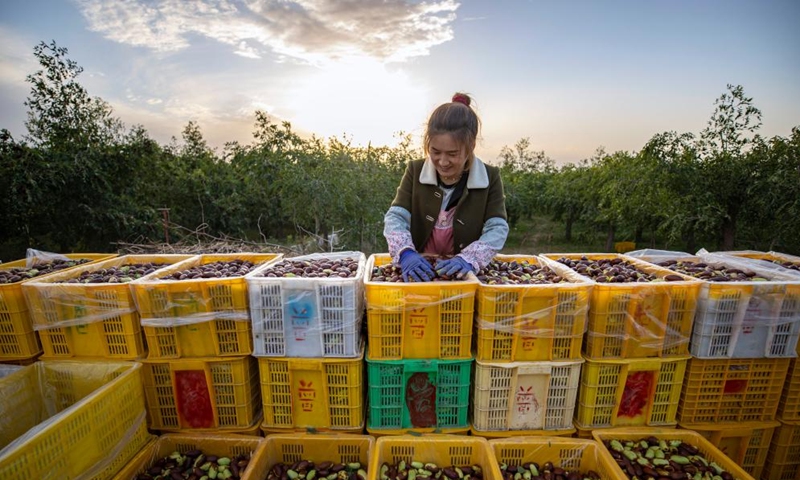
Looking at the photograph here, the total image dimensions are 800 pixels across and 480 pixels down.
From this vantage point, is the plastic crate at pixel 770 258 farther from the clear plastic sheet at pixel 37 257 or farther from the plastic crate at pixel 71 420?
the clear plastic sheet at pixel 37 257

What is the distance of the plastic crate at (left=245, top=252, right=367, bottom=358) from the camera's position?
2.14m

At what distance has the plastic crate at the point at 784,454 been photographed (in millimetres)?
2480

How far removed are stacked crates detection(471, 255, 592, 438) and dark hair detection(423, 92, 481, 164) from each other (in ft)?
2.84

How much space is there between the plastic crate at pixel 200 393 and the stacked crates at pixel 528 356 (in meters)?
1.48

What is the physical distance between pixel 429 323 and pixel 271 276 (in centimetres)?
101

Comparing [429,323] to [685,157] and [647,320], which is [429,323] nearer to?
[647,320]

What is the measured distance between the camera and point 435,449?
2.28 meters

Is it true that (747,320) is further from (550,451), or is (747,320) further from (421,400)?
(421,400)

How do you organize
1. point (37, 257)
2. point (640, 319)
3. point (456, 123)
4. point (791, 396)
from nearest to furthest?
point (456, 123) → point (640, 319) → point (791, 396) → point (37, 257)

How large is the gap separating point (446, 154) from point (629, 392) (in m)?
1.91

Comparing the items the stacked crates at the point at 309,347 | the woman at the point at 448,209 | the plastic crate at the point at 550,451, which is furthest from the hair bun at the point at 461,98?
the plastic crate at the point at 550,451

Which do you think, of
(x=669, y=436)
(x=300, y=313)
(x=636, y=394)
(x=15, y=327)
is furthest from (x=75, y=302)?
(x=669, y=436)

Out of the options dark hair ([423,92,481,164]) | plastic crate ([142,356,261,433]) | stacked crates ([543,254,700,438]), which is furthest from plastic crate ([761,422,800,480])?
plastic crate ([142,356,261,433])

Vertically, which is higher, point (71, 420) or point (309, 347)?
point (309, 347)
